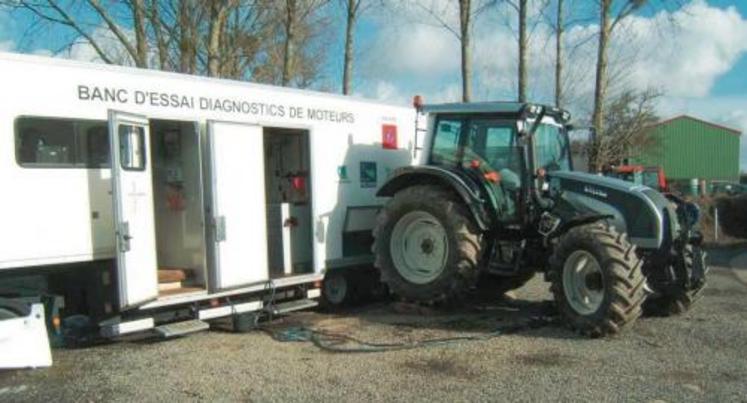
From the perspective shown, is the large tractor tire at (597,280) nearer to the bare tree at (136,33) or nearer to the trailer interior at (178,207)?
the trailer interior at (178,207)

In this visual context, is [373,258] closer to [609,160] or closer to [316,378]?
[316,378]

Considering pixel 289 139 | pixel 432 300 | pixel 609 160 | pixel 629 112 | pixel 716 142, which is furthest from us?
pixel 716 142

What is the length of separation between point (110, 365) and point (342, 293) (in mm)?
4006

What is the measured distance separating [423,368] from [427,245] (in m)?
3.15

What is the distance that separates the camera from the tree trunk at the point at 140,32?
2070cm

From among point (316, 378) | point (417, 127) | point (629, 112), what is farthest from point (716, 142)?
point (316, 378)

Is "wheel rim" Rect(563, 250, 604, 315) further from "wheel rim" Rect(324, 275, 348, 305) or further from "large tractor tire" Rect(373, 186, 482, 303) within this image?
"wheel rim" Rect(324, 275, 348, 305)

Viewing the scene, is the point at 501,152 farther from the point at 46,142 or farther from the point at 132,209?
the point at 46,142

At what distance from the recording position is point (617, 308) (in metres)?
8.13

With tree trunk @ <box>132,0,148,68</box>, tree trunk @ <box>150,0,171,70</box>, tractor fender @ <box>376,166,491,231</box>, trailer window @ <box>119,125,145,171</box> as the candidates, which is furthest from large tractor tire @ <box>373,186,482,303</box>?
tree trunk @ <box>150,0,171,70</box>

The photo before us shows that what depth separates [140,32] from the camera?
20.9 metres

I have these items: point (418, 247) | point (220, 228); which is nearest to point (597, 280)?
point (418, 247)

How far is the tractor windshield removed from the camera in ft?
32.4

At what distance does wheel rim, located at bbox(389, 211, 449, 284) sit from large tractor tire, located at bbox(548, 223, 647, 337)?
178 cm
